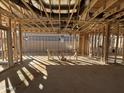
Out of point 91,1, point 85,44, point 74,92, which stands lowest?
point 74,92

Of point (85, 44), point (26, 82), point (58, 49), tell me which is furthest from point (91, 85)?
point (58, 49)

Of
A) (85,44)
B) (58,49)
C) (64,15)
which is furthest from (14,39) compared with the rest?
(58,49)

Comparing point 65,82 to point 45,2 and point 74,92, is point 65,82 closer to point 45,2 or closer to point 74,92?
point 74,92

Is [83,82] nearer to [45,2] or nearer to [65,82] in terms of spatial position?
[65,82]

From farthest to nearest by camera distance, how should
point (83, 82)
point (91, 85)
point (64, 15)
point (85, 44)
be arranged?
point (85, 44) → point (64, 15) → point (83, 82) → point (91, 85)

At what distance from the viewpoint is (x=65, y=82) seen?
475 centimetres

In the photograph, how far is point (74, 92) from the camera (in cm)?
387

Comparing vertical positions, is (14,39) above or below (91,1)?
below

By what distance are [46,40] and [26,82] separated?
39.1 feet

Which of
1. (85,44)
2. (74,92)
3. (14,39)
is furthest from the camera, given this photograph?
(85,44)

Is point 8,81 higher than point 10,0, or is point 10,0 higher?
point 10,0

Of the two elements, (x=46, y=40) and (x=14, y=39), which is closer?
(x=14, y=39)

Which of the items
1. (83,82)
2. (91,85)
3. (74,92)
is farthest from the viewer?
(83,82)

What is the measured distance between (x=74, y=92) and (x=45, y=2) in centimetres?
309
